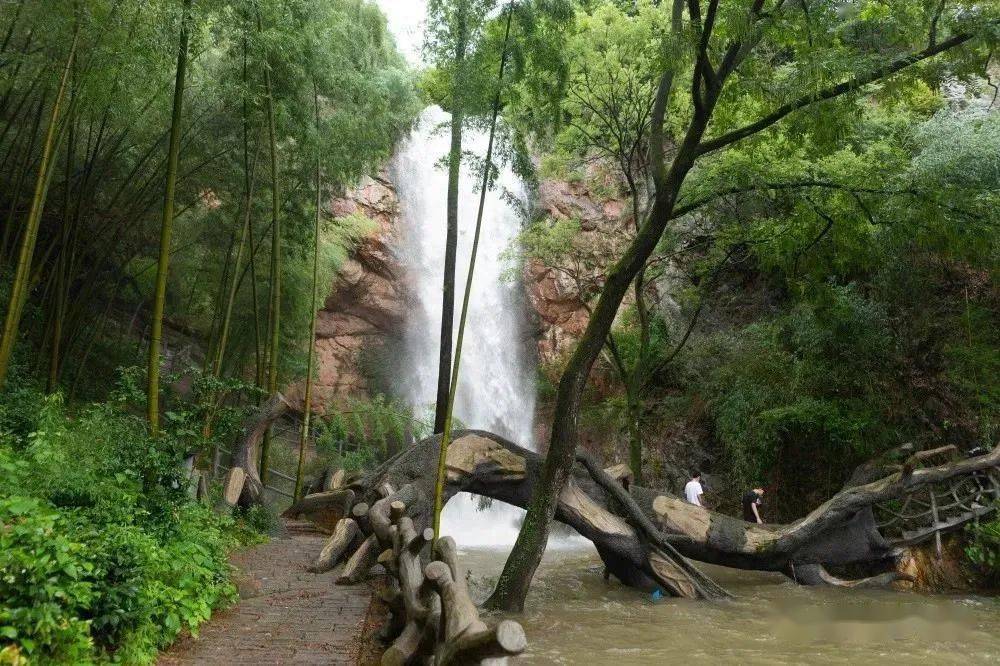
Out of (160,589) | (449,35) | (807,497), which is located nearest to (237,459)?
(160,589)

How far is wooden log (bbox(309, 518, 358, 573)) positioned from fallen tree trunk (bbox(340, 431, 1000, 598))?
1.15 ft

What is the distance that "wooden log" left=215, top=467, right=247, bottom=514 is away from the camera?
8273mm

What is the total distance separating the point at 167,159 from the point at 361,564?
4513mm

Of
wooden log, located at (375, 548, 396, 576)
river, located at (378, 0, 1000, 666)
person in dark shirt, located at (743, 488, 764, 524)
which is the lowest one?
river, located at (378, 0, 1000, 666)

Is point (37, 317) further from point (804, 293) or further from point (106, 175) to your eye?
point (804, 293)

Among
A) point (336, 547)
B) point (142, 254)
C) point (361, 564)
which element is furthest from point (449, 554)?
point (142, 254)

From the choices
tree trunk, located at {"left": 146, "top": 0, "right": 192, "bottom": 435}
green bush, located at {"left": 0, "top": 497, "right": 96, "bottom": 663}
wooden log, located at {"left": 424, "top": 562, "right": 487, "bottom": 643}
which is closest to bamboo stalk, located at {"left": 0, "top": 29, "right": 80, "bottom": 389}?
tree trunk, located at {"left": 146, "top": 0, "right": 192, "bottom": 435}

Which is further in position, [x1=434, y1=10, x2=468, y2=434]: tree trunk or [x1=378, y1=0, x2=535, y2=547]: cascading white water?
[x1=378, y1=0, x2=535, y2=547]: cascading white water

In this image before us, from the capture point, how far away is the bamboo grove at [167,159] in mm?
6141

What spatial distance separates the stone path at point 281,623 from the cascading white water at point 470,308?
1086 cm

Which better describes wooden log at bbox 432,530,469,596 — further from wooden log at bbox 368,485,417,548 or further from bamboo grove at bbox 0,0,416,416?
bamboo grove at bbox 0,0,416,416

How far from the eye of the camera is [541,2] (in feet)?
24.3

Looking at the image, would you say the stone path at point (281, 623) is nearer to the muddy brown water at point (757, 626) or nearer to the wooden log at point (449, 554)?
the wooden log at point (449, 554)

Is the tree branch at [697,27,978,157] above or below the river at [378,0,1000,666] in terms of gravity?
above
